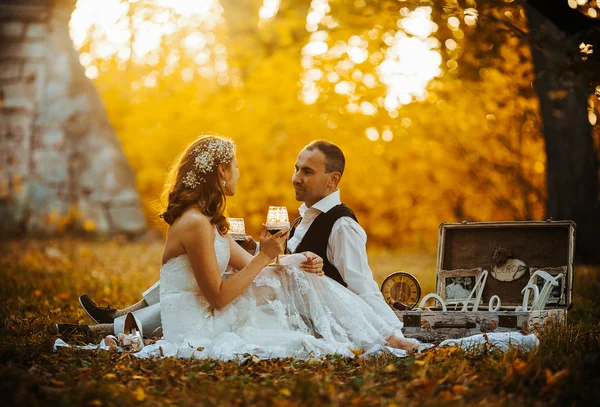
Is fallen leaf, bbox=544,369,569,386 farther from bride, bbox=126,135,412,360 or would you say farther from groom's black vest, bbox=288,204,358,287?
groom's black vest, bbox=288,204,358,287

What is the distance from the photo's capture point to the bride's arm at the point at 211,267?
14.3 ft

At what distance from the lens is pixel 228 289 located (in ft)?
14.4

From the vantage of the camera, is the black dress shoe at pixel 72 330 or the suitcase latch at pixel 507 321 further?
the black dress shoe at pixel 72 330

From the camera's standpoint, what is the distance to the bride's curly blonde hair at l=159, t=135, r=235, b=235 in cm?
455

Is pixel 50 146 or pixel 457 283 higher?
pixel 50 146

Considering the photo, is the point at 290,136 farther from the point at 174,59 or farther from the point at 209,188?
the point at 209,188

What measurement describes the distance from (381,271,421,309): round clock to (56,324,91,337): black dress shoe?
2040 mm

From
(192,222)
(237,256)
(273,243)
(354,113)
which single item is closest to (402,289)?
(237,256)

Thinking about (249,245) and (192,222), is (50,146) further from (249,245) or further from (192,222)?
(192,222)

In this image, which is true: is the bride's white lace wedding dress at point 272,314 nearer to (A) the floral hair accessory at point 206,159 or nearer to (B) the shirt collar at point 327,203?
(A) the floral hair accessory at point 206,159

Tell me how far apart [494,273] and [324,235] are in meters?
1.49

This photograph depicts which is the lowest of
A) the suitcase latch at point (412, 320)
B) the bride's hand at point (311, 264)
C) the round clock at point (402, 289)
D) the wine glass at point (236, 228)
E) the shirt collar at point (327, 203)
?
the suitcase latch at point (412, 320)

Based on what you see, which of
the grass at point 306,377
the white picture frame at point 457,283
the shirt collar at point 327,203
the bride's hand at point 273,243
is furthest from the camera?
the white picture frame at point 457,283

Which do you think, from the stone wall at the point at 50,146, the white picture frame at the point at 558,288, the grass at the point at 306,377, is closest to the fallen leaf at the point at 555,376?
the grass at the point at 306,377
